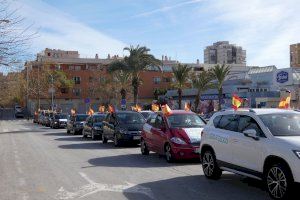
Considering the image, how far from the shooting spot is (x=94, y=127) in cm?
2692

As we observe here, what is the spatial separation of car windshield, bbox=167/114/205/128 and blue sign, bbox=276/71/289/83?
39825 mm

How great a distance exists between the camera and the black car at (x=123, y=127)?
20.7 metres

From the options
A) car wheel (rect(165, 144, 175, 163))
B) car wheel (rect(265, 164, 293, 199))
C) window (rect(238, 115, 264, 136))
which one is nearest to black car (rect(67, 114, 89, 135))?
car wheel (rect(165, 144, 175, 163))

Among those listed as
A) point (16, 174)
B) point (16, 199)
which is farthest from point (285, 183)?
point (16, 174)

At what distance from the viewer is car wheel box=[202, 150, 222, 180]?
35.8 ft

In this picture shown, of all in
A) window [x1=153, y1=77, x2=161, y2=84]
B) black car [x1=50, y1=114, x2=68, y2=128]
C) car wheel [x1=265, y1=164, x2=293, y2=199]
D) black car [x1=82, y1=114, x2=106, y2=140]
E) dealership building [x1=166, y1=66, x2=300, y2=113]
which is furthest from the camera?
window [x1=153, y1=77, x2=161, y2=84]

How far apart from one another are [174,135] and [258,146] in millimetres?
5736

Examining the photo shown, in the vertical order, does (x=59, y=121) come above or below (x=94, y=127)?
below

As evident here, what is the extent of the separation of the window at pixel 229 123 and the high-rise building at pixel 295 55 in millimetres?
123148

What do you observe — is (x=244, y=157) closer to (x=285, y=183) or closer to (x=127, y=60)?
(x=285, y=183)

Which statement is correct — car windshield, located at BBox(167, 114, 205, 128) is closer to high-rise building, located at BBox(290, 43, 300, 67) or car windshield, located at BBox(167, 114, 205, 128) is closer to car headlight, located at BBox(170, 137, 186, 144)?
car headlight, located at BBox(170, 137, 186, 144)

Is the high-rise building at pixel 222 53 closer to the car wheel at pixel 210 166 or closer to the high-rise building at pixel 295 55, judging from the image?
the high-rise building at pixel 295 55

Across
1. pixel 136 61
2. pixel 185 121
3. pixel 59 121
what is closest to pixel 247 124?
pixel 185 121

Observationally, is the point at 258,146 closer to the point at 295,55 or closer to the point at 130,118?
the point at 130,118
